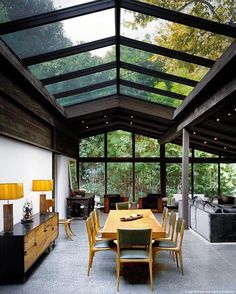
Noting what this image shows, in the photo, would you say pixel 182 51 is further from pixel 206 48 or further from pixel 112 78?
pixel 112 78

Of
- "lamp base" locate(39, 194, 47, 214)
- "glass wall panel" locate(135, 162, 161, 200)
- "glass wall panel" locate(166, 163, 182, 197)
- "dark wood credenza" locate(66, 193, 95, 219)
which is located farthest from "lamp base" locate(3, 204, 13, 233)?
"glass wall panel" locate(166, 163, 182, 197)

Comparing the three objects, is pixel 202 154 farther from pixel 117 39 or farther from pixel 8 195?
pixel 8 195

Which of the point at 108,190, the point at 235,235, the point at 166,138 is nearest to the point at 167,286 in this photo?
the point at 235,235

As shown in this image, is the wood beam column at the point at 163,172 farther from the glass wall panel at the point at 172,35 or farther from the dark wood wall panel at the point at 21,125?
the glass wall panel at the point at 172,35

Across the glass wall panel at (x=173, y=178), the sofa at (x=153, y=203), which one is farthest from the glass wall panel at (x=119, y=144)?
the sofa at (x=153, y=203)

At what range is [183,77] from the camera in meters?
6.54

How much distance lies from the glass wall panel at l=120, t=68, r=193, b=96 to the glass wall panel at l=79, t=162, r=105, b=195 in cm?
740

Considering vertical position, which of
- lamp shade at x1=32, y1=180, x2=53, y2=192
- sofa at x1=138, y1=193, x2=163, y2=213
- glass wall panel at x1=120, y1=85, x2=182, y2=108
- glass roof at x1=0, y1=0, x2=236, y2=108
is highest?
glass roof at x1=0, y1=0, x2=236, y2=108

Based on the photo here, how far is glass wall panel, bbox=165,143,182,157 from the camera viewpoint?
48.5 ft

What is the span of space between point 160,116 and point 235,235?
3940 mm

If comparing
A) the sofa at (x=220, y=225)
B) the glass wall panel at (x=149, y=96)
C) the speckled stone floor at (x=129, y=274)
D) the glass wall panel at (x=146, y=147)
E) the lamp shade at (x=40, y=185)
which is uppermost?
the glass wall panel at (x=149, y=96)

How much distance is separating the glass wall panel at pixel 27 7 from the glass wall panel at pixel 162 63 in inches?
78.0

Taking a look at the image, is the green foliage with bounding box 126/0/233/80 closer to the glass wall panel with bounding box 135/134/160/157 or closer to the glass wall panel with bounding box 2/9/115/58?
the glass wall panel with bounding box 2/9/115/58

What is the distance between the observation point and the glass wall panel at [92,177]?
14.4 metres
